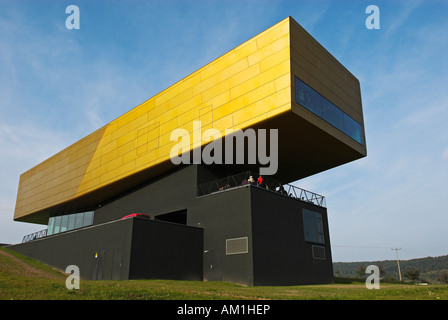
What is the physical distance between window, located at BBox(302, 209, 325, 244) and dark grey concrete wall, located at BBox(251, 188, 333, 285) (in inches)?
18.7

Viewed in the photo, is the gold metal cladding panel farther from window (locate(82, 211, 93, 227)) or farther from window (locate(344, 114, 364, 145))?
window (locate(344, 114, 364, 145))

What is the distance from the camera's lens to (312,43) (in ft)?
80.6

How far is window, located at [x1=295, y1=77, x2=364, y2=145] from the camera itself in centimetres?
2241

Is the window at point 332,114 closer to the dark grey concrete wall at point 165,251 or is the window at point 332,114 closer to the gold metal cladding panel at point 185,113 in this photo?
the gold metal cladding panel at point 185,113

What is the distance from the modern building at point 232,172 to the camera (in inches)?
888

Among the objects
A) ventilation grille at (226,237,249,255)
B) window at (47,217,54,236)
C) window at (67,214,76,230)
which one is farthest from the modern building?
window at (47,217,54,236)

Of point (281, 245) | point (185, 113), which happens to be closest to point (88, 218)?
point (185, 113)

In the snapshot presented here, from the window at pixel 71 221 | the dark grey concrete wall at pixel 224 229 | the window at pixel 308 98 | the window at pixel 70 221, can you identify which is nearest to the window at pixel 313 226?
the dark grey concrete wall at pixel 224 229

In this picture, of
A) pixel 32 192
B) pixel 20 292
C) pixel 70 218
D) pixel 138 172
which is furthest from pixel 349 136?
pixel 32 192

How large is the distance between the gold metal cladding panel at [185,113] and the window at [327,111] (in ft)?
4.72

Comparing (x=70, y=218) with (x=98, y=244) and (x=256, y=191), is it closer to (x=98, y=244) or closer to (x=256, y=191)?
(x=98, y=244)
